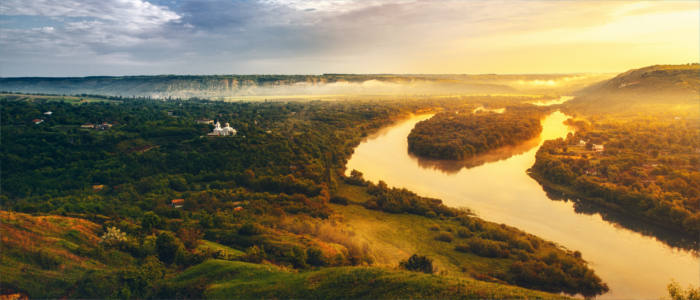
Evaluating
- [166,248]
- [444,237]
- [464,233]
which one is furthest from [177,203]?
[464,233]

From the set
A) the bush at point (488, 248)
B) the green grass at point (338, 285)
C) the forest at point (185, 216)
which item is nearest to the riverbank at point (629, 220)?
the forest at point (185, 216)

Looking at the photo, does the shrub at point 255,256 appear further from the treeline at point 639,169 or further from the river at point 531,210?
the treeline at point 639,169

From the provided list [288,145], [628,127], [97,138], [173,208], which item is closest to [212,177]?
[173,208]

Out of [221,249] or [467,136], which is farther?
[467,136]

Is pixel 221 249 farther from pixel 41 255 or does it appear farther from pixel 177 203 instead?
pixel 177 203

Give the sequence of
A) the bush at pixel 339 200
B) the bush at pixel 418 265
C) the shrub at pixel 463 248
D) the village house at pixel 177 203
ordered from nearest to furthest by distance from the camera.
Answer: the bush at pixel 418 265, the shrub at pixel 463 248, the village house at pixel 177 203, the bush at pixel 339 200
